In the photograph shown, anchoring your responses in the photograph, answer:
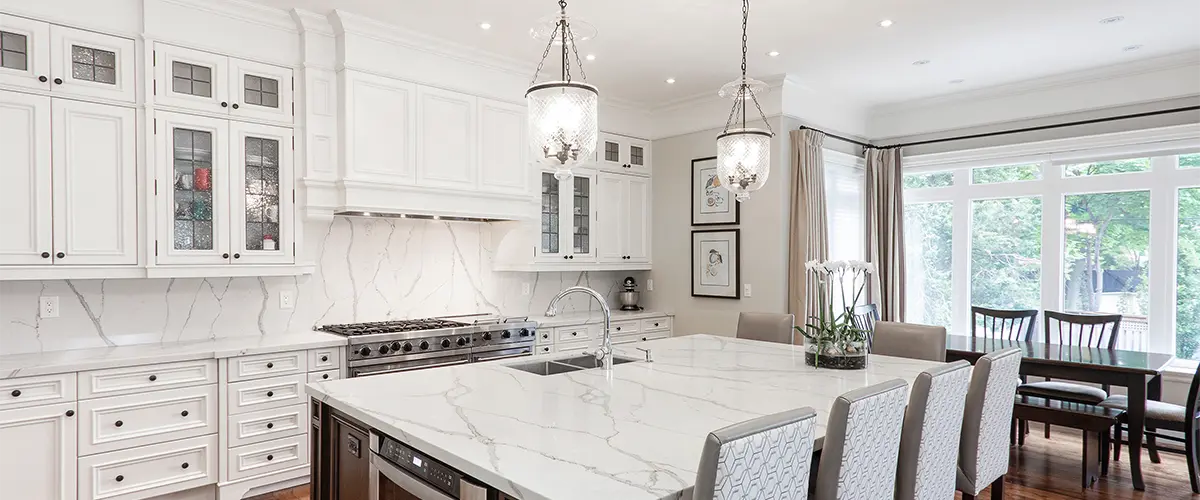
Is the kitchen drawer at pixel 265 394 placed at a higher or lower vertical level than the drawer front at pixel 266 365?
lower

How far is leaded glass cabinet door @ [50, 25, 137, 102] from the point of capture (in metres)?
3.06

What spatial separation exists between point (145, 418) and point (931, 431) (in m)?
3.40

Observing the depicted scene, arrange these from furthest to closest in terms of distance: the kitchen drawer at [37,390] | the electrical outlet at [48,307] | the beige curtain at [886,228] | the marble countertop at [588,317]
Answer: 1. the beige curtain at [886,228]
2. the marble countertop at [588,317]
3. the electrical outlet at [48,307]
4. the kitchen drawer at [37,390]

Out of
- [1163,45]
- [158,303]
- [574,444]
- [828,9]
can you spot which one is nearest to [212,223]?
[158,303]

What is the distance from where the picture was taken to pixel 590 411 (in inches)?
80.7

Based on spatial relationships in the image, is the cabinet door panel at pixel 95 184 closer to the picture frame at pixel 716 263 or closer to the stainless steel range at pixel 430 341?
the stainless steel range at pixel 430 341

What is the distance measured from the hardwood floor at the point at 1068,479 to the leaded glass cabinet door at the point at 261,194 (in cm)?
134

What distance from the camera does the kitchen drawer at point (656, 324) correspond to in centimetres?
565

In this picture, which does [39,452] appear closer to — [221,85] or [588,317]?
[221,85]

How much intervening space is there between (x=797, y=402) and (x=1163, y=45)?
3.95 metres

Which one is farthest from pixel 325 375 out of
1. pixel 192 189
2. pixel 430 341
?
pixel 192 189

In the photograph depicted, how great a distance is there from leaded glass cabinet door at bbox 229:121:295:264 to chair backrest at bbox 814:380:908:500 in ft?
10.3

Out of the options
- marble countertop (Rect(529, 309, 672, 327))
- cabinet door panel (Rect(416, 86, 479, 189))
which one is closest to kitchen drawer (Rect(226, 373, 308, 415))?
cabinet door panel (Rect(416, 86, 479, 189))

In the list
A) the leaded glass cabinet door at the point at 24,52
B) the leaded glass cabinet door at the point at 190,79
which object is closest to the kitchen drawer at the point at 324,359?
the leaded glass cabinet door at the point at 190,79
